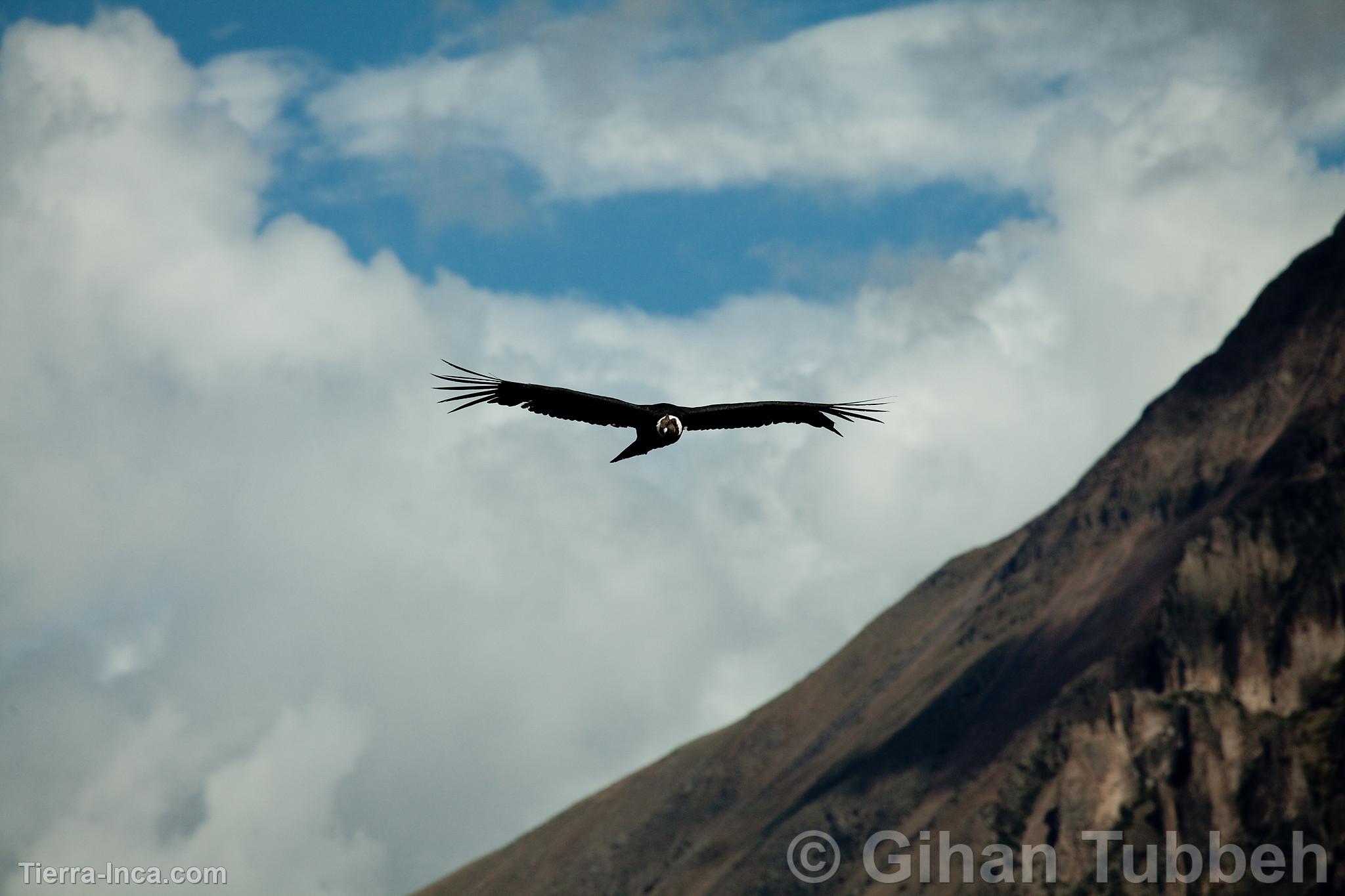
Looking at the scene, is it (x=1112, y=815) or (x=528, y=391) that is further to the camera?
(x=1112, y=815)

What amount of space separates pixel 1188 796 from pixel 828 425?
170347mm

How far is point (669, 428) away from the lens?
3578 centimetres

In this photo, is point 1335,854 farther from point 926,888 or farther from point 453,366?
point 453,366

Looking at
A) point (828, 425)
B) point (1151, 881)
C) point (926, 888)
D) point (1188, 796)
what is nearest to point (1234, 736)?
point (1188, 796)

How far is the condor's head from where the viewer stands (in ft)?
117

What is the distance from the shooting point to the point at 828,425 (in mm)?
38500
